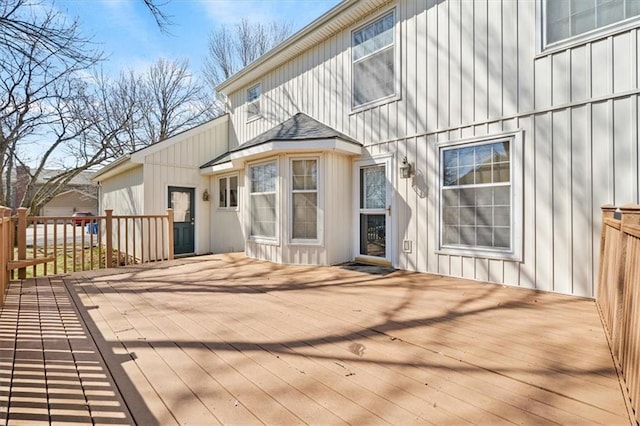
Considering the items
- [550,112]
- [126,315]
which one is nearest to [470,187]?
[550,112]

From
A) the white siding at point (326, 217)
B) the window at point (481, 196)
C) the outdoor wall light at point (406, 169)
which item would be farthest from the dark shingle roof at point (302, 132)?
the window at point (481, 196)

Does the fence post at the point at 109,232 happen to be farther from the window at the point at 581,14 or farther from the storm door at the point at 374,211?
the window at the point at 581,14

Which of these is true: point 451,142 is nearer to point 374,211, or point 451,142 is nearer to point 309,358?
point 374,211

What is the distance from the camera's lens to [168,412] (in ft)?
5.69

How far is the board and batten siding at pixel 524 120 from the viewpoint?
371 cm

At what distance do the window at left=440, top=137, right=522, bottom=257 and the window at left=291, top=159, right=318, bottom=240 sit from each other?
2.30 meters

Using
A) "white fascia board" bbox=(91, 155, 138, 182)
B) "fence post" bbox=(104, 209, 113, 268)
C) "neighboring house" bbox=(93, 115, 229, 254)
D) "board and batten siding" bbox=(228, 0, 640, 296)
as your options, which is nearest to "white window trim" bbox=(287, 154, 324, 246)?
"board and batten siding" bbox=(228, 0, 640, 296)

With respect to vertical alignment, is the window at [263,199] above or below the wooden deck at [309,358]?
above

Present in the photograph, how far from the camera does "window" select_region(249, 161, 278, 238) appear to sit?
6.68 metres

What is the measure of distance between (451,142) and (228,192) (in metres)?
5.84

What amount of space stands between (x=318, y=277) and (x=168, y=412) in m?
3.63

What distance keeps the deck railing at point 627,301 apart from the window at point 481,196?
5.60ft

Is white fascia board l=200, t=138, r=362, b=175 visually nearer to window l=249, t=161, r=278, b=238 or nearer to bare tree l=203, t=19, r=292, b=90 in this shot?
window l=249, t=161, r=278, b=238

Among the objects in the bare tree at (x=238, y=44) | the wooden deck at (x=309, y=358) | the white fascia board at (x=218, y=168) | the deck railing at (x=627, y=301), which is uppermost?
the bare tree at (x=238, y=44)
